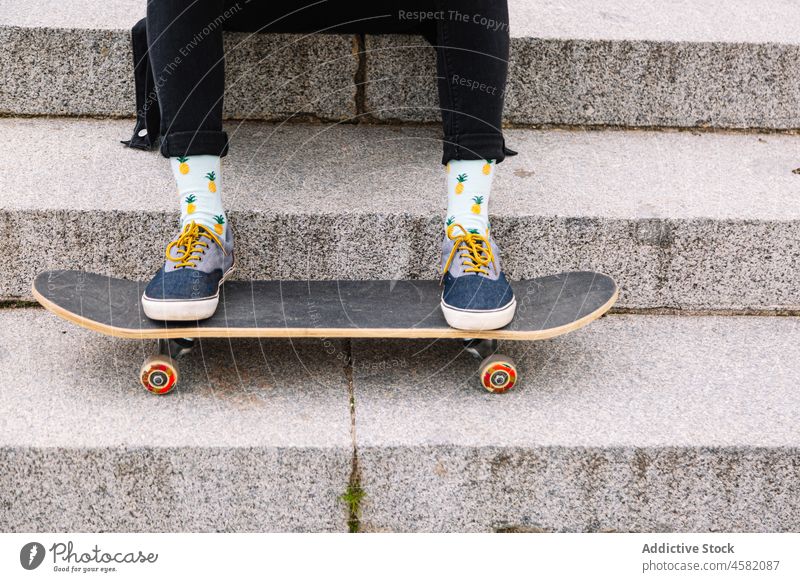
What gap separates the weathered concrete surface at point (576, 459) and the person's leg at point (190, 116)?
39 centimetres

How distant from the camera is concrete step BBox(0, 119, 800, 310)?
187cm

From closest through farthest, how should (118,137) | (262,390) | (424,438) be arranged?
1. (424,438)
2. (262,390)
3. (118,137)

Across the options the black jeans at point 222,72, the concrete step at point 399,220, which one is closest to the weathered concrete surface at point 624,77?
the concrete step at point 399,220

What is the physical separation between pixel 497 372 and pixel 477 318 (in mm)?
129

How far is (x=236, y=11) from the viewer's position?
73.9 inches

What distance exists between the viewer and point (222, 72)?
167cm

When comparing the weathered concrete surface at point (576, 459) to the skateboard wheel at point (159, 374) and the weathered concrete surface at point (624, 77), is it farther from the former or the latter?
the weathered concrete surface at point (624, 77)

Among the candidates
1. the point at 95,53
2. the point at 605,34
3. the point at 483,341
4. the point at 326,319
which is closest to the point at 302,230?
the point at 326,319

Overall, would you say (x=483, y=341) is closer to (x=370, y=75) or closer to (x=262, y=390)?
(x=262, y=390)

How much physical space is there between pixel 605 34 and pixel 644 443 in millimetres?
1295

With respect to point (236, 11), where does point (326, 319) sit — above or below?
below

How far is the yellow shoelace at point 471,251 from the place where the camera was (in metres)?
1.66

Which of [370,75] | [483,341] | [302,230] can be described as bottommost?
[483,341]

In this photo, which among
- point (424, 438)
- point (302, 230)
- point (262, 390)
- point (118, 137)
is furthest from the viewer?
point (118, 137)
